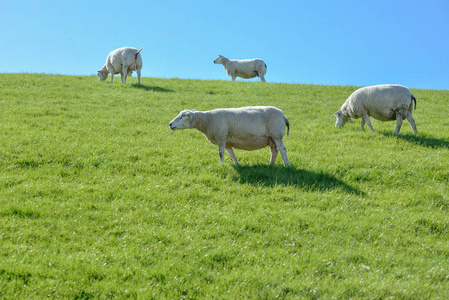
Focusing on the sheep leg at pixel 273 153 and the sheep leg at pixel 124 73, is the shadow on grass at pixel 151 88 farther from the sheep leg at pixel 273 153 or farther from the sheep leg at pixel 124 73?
the sheep leg at pixel 273 153

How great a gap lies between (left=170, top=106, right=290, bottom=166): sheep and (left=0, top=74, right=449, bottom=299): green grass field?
0.80 meters

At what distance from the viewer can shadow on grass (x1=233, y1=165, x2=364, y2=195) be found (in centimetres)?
1110

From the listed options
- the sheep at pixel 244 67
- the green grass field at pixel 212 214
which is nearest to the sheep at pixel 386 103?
the green grass field at pixel 212 214

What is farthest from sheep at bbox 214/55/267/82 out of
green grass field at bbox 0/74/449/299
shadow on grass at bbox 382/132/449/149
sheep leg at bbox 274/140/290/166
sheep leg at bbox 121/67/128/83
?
sheep leg at bbox 274/140/290/166

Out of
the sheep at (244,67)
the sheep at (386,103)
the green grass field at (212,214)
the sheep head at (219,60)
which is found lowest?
the green grass field at (212,214)

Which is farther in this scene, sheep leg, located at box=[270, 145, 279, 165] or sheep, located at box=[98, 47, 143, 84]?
sheep, located at box=[98, 47, 143, 84]

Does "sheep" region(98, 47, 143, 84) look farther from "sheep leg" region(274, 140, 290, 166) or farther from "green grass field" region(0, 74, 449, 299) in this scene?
"sheep leg" region(274, 140, 290, 166)

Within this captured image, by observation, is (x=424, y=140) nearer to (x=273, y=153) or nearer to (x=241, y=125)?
(x=273, y=153)

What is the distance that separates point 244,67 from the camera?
37.6m

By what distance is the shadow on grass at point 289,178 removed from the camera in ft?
36.4

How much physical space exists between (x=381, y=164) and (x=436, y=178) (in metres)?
1.65

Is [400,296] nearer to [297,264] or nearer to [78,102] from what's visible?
[297,264]

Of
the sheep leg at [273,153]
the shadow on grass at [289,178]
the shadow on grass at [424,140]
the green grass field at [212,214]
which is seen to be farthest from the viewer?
the shadow on grass at [424,140]

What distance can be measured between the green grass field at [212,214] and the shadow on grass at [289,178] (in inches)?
1.9
